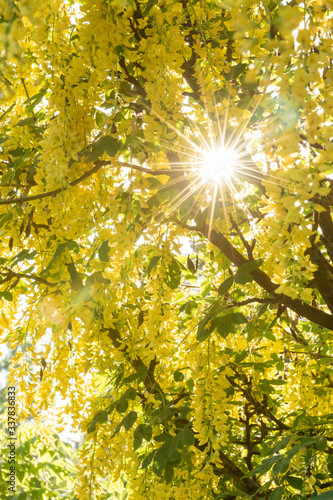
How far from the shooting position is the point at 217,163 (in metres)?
1.42

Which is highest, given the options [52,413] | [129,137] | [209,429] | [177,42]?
[177,42]

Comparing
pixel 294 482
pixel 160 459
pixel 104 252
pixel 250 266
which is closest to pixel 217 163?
pixel 250 266

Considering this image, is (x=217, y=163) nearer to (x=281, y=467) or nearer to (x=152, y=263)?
(x=152, y=263)

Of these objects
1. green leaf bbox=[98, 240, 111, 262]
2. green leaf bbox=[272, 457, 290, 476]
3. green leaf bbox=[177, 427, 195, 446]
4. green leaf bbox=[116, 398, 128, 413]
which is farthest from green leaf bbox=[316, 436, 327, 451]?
green leaf bbox=[98, 240, 111, 262]

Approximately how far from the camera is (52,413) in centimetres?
217

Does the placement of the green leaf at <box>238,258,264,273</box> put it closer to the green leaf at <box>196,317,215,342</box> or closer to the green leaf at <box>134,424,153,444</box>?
the green leaf at <box>196,317,215,342</box>

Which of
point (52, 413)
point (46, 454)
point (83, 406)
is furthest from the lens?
point (46, 454)

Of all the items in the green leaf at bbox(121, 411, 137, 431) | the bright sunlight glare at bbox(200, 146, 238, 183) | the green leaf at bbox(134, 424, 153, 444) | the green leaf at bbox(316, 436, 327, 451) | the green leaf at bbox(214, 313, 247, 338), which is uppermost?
the bright sunlight glare at bbox(200, 146, 238, 183)

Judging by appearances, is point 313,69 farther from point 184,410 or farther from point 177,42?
point 184,410

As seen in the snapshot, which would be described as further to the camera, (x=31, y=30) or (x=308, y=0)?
(x=31, y=30)

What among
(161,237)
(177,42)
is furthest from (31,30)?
(161,237)

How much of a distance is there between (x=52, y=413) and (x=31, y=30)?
1.72 meters

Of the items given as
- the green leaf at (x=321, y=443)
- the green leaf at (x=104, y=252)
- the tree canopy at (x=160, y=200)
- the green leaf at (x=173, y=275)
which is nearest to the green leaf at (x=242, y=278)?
the tree canopy at (x=160, y=200)

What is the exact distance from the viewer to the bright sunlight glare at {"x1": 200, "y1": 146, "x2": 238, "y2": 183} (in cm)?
142
